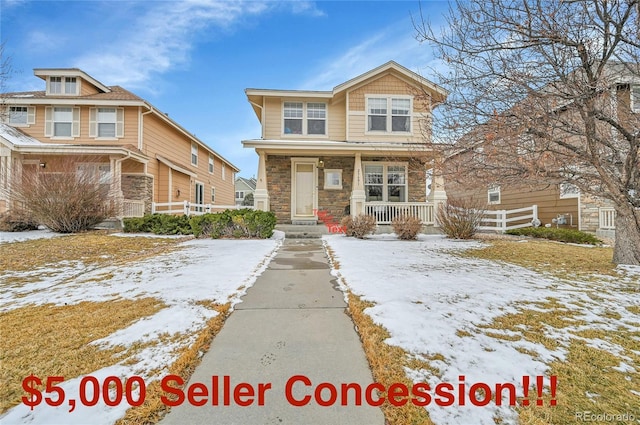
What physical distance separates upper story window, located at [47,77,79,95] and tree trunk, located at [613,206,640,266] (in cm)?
2123

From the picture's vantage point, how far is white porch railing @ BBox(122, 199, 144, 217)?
12.3m

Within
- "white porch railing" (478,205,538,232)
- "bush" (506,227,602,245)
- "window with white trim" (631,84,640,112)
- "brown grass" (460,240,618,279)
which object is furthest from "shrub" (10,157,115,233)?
"bush" (506,227,602,245)

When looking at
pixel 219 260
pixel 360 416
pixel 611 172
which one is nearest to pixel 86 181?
pixel 219 260

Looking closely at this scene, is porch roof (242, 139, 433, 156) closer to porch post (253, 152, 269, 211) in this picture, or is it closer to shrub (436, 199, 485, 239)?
porch post (253, 152, 269, 211)

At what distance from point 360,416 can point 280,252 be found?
5.42 m

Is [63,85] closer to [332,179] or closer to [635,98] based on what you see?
[332,179]

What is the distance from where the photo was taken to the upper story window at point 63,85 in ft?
48.6

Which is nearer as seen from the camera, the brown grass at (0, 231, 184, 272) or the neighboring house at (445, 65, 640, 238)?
the neighboring house at (445, 65, 640, 238)

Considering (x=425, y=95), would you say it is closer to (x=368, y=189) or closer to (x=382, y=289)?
(x=382, y=289)

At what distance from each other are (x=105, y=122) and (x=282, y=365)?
17114mm

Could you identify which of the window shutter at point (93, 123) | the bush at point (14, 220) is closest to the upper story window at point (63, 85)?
the window shutter at point (93, 123)

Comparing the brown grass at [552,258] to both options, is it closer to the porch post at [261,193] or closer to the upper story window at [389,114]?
the upper story window at [389,114]

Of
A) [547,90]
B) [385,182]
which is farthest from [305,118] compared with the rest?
[547,90]

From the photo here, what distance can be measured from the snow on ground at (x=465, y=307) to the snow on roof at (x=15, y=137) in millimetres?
15831
